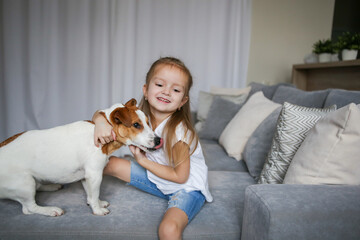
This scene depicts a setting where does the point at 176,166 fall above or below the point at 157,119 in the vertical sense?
below

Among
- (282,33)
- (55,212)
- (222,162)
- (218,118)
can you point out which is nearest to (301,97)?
(222,162)

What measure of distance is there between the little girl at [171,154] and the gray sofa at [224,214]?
68 millimetres

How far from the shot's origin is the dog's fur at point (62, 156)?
1124mm

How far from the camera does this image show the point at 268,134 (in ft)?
5.46

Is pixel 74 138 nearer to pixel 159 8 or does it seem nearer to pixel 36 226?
pixel 36 226

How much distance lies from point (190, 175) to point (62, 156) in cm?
61

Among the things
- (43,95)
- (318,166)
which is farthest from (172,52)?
(318,166)

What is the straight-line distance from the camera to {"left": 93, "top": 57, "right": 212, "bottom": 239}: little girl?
1.21 meters

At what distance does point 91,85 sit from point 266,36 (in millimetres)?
2699

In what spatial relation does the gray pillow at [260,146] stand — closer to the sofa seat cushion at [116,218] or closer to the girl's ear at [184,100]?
the sofa seat cushion at [116,218]

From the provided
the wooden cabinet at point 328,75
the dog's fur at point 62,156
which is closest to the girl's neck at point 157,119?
the dog's fur at point 62,156

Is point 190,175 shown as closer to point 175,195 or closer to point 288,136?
point 175,195

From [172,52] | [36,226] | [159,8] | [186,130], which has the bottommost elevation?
[36,226]

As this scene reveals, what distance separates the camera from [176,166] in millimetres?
1236
